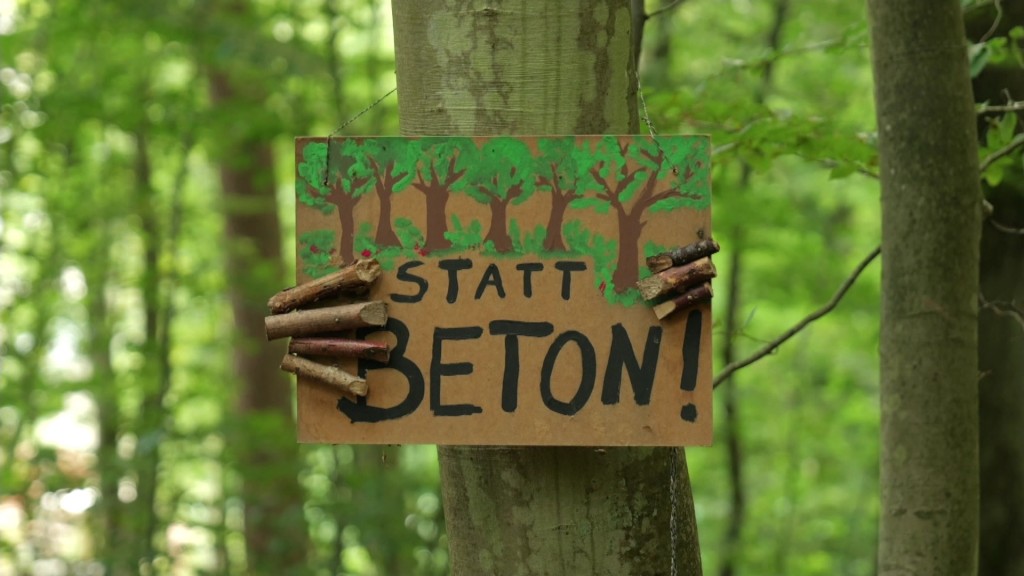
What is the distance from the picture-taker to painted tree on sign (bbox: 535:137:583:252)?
139cm

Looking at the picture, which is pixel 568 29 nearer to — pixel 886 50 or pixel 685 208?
pixel 685 208

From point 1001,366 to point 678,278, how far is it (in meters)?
2.59

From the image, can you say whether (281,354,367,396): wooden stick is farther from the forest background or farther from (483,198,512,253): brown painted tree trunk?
the forest background

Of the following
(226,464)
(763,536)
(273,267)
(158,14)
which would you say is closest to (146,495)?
(226,464)

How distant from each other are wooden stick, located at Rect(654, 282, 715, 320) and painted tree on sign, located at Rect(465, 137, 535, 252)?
0.23 metres

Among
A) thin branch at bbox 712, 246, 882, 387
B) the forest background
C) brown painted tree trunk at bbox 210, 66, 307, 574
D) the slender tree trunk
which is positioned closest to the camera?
thin branch at bbox 712, 246, 882, 387

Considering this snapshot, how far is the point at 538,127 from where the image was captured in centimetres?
142

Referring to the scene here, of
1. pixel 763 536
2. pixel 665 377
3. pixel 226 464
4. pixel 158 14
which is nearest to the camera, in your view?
pixel 665 377

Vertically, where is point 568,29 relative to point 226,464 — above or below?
above

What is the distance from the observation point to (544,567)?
1.39 metres

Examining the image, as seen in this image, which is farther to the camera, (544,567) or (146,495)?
(146,495)

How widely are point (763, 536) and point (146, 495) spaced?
6109 millimetres

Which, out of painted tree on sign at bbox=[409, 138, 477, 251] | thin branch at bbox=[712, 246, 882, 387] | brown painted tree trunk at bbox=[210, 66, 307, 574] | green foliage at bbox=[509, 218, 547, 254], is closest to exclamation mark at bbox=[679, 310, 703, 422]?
green foliage at bbox=[509, 218, 547, 254]

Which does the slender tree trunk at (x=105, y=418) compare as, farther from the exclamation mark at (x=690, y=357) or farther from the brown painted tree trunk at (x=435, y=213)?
the exclamation mark at (x=690, y=357)
